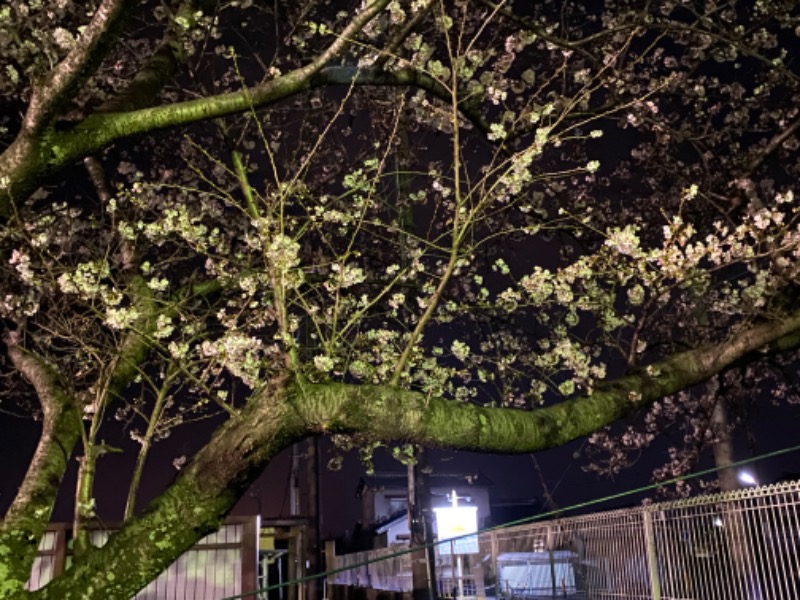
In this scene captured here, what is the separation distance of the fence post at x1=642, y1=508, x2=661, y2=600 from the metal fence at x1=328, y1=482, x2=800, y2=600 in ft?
0.04

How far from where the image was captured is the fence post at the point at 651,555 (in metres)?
8.89

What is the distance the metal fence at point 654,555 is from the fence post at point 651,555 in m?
0.01

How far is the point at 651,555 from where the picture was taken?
29.6 feet

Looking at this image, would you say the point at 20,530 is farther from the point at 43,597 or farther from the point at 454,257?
the point at 454,257

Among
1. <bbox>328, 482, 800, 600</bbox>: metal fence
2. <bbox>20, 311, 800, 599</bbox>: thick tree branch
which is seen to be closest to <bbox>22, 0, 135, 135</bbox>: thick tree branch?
<bbox>20, 311, 800, 599</bbox>: thick tree branch

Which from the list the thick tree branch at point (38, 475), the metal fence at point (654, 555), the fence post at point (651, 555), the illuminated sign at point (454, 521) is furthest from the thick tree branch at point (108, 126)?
the illuminated sign at point (454, 521)

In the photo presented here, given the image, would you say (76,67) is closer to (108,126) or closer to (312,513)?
(108,126)

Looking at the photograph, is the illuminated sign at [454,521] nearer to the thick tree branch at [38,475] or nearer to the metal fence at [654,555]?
the metal fence at [654,555]

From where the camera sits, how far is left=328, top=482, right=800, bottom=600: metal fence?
7.40m

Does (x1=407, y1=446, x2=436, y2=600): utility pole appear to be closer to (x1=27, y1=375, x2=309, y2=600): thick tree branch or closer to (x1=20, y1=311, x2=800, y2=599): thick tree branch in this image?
(x1=20, y1=311, x2=800, y2=599): thick tree branch

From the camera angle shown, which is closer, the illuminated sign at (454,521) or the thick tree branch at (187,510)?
the thick tree branch at (187,510)

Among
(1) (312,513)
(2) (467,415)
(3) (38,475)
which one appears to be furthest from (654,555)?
(1) (312,513)

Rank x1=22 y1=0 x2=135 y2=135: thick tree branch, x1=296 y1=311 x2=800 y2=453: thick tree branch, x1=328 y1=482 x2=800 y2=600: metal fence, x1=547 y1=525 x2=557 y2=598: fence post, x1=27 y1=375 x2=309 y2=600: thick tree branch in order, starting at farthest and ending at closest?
x1=547 y1=525 x2=557 y2=598: fence post → x1=328 y1=482 x2=800 y2=600: metal fence → x1=296 y1=311 x2=800 y2=453: thick tree branch → x1=27 y1=375 x2=309 y2=600: thick tree branch → x1=22 y1=0 x2=135 y2=135: thick tree branch

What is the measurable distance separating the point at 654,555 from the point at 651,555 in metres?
0.05
